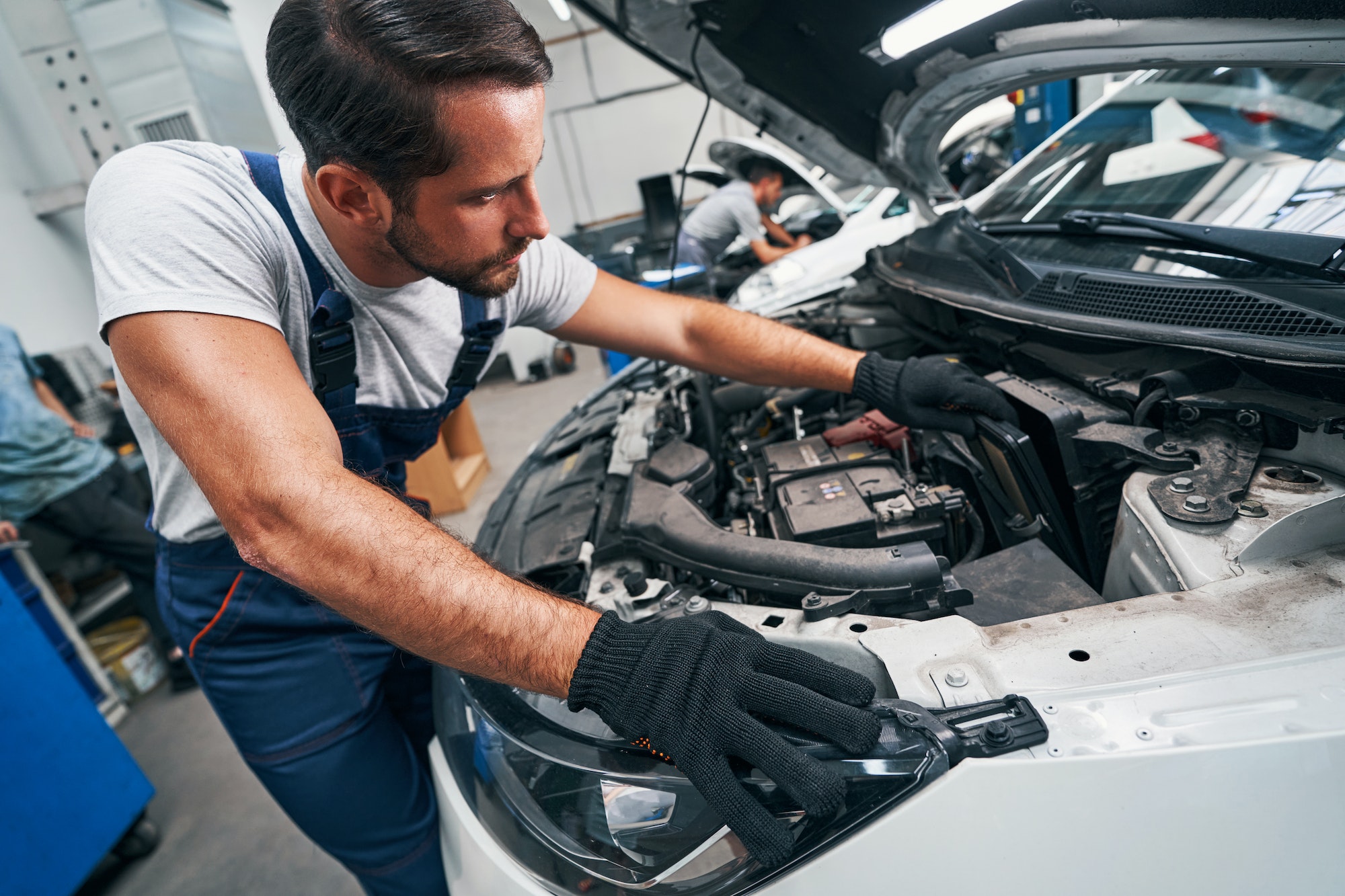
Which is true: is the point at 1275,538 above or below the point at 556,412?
above

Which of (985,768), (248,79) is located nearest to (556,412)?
(248,79)

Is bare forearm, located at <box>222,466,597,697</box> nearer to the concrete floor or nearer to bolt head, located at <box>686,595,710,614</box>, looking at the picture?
bolt head, located at <box>686,595,710,614</box>

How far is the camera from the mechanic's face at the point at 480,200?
2.84 ft

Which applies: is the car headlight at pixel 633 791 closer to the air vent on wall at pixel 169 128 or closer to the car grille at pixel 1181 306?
the car grille at pixel 1181 306

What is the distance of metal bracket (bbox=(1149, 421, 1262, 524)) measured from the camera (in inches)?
35.4

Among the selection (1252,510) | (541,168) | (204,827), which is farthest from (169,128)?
(541,168)

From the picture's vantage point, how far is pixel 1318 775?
2.04 ft

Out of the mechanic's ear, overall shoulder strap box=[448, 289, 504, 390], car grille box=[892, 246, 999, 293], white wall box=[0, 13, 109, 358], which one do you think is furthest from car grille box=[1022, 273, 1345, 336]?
white wall box=[0, 13, 109, 358]

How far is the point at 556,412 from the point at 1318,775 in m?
5.22

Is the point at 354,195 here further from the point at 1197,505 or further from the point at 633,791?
the point at 1197,505

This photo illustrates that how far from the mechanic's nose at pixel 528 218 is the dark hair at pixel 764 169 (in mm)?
4354

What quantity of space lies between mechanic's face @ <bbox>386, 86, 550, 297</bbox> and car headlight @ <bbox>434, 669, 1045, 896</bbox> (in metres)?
0.65

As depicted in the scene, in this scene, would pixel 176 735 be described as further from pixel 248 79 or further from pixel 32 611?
pixel 248 79

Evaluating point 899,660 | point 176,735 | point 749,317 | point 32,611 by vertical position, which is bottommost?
point 176,735
